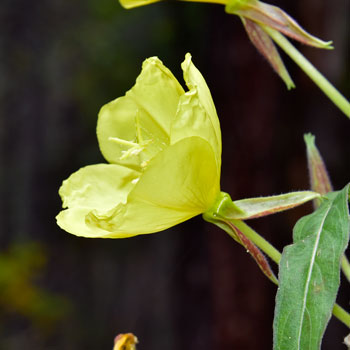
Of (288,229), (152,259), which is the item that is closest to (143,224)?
(288,229)

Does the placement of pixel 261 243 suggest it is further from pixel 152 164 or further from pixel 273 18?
pixel 273 18

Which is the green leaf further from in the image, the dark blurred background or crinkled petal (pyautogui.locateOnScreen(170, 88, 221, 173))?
the dark blurred background

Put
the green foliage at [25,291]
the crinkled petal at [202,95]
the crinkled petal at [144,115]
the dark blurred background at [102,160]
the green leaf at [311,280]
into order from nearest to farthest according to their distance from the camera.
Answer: the green leaf at [311,280] < the crinkled petal at [202,95] < the crinkled petal at [144,115] < the dark blurred background at [102,160] < the green foliage at [25,291]

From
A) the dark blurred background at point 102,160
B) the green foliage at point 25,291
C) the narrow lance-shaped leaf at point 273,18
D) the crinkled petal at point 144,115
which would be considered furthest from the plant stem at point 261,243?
the green foliage at point 25,291

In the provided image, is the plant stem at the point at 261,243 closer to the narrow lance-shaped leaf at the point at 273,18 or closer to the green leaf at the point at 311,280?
the green leaf at the point at 311,280

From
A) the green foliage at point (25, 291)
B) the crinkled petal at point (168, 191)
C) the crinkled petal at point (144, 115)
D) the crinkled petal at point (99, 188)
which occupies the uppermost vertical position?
the crinkled petal at point (144, 115)

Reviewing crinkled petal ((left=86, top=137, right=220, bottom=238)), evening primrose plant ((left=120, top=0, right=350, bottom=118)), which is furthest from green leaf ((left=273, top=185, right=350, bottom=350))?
evening primrose plant ((left=120, top=0, right=350, bottom=118))
